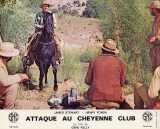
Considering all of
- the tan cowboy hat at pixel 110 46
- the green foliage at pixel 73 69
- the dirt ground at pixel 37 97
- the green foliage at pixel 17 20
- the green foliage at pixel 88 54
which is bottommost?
the dirt ground at pixel 37 97

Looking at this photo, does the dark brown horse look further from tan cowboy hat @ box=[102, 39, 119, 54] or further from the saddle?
tan cowboy hat @ box=[102, 39, 119, 54]

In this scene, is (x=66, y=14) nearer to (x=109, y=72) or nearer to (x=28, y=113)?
(x=109, y=72)

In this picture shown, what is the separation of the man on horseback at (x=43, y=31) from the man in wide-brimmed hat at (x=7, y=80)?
0.18ft

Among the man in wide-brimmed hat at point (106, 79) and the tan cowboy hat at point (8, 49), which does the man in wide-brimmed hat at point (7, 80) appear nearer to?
the tan cowboy hat at point (8, 49)

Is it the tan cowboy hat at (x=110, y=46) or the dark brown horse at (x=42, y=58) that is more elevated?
the tan cowboy hat at (x=110, y=46)

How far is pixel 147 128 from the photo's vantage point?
1.46 metres

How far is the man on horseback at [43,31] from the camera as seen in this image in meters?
1.48

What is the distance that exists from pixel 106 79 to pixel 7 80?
36cm

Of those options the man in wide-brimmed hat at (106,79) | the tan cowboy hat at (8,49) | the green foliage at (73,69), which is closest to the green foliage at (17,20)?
the tan cowboy hat at (8,49)

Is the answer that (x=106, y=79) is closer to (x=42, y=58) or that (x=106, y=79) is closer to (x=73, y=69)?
(x=73, y=69)

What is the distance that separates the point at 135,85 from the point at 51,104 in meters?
0.31

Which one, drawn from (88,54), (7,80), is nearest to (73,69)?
(88,54)

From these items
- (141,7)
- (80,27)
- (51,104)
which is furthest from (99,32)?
(51,104)

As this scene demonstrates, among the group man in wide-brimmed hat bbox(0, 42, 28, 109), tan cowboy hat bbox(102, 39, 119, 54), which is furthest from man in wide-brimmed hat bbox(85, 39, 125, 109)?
man in wide-brimmed hat bbox(0, 42, 28, 109)
